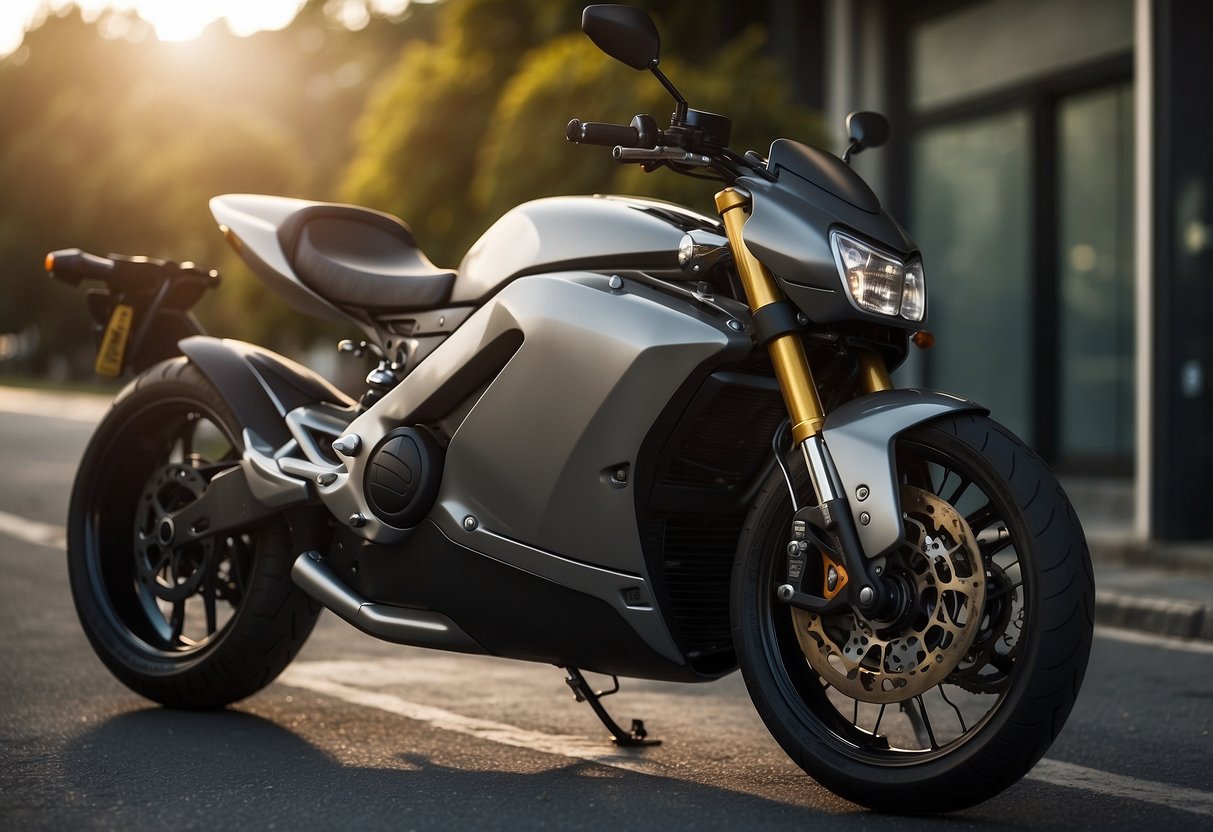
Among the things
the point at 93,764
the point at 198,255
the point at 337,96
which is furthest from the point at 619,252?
the point at 337,96

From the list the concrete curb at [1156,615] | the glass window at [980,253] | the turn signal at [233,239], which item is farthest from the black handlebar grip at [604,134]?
the glass window at [980,253]

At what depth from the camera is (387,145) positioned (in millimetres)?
16188

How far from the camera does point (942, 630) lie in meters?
3.33

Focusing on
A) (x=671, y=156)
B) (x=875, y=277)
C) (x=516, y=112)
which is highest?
(x=516, y=112)

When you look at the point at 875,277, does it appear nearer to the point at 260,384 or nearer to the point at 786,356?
the point at 786,356

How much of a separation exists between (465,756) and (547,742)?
28 cm

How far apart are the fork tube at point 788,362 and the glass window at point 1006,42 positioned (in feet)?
28.8

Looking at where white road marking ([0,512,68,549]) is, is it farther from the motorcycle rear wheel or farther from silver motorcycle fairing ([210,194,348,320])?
silver motorcycle fairing ([210,194,348,320])

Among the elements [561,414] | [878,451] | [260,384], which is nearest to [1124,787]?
[878,451]

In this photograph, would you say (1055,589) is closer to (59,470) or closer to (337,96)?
(59,470)

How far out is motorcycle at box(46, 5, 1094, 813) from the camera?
10.9 ft

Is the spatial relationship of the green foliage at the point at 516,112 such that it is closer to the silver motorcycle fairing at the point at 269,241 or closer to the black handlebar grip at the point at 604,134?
the silver motorcycle fairing at the point at 269,241

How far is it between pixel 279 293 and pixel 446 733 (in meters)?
1.29

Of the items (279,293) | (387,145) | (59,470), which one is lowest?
(59,470)
